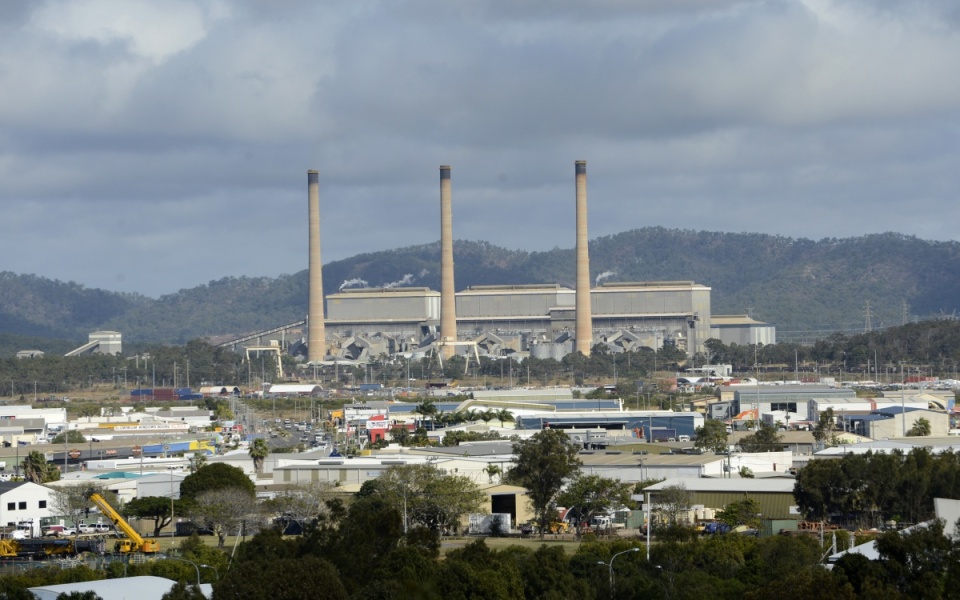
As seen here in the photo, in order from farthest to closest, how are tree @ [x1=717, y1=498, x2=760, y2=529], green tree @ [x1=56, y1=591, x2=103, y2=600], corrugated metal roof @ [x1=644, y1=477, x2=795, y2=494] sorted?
1. corrugated metal roof @ [x1=644, y1=477, x2=795, y2=494]
2. tree @ [x1=717, y1=498, x2=760, y2=529]
3. green tree @ [x1=56, y1=591, x2=103, y2=600]

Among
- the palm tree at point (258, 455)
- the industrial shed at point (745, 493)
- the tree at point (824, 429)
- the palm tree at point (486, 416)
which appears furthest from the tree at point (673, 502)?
the palm tree at point (486, 416)

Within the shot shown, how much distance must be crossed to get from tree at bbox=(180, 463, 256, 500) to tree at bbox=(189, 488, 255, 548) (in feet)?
2.85

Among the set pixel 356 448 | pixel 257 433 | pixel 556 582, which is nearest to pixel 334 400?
pixel 257 433

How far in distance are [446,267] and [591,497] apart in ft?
367

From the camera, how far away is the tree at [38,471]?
72.8m

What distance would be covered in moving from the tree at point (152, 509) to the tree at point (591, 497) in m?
14.3

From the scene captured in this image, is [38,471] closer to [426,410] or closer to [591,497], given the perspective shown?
[591,497]

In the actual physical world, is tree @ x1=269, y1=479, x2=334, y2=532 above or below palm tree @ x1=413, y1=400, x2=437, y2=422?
below

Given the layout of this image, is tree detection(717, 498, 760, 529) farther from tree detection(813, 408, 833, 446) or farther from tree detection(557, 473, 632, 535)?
tree detection(813, 408, 833, 446)

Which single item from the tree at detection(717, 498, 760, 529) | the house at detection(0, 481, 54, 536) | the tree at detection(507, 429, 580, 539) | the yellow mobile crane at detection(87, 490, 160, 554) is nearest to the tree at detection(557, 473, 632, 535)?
the tree at detection(507, 429, 580, 539)

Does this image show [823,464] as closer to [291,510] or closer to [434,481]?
[434,481]

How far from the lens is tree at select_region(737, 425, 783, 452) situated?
83.1 meters

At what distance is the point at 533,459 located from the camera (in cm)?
6284

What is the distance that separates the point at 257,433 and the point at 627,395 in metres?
39.0
